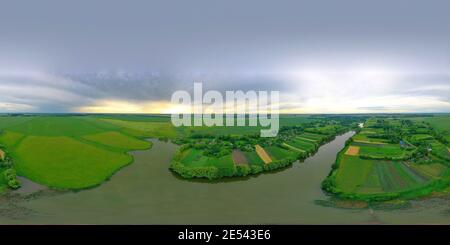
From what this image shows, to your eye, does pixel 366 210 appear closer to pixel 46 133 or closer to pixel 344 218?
pixel 344 218

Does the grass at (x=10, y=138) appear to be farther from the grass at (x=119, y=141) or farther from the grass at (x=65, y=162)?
the grass at (x=119, y=141)

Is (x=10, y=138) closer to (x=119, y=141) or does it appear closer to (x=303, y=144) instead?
(x=119, y=141)

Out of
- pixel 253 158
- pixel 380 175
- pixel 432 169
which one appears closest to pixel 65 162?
pixel 253 158

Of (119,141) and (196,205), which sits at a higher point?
(119,141)

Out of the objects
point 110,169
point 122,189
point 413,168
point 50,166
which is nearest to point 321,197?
point 413,168

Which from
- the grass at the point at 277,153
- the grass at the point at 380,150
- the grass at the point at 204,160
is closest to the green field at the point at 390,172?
the grass at the point at 380,150

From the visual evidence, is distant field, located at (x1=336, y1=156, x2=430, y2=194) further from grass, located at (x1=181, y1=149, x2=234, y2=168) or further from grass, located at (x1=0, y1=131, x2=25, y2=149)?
grass, located at (x1=0, y1=131, x2=25, y2=149)
